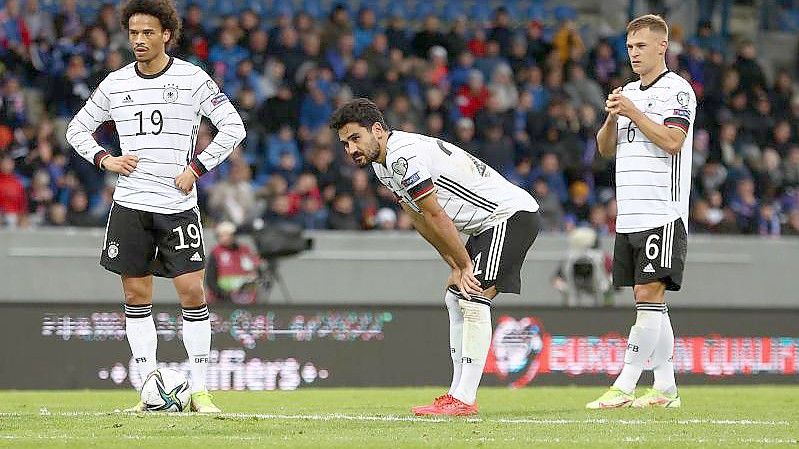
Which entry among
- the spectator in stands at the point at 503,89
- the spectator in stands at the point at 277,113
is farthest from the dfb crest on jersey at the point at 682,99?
the spectator in stands at the point at 503,89

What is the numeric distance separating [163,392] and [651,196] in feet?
10.6

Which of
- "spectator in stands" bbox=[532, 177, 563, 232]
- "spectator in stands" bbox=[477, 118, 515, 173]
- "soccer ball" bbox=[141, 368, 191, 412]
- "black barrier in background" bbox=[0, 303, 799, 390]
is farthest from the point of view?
"spectator in stands" bbox=[477, 118, 515, 173]

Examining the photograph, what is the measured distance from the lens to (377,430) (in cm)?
747

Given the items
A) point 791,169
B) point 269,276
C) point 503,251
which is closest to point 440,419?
point 503,251

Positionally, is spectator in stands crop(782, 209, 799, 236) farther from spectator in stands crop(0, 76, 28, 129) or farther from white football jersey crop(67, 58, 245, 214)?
white football jersey crop(67, 58, 245, 214)

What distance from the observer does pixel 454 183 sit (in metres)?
8.46

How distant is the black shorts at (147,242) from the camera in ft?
28.0

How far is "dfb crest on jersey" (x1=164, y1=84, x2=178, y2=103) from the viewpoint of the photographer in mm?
8539

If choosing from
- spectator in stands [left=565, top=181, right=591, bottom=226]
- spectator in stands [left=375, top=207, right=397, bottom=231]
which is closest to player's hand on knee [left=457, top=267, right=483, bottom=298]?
spectator in stands [left=375, top=207, right=397, bottom=231]

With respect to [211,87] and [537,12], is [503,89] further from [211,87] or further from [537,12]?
[211,87]

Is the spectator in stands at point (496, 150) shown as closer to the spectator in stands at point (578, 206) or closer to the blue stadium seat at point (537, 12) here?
the spectator in stands at point (578, 206)

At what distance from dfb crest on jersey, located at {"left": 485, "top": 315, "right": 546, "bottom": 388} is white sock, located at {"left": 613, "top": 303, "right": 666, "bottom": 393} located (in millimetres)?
4158

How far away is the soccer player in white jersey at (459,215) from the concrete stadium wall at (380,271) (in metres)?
6.78

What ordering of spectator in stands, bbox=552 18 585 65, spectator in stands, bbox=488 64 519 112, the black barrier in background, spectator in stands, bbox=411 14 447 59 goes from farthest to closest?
spectator in stands, bbox=552 18 585 65 < spectator in stands, bbox=411 14 447 59 < spectator in stands, bbox=488 64 519 112 < the black barrier in background
